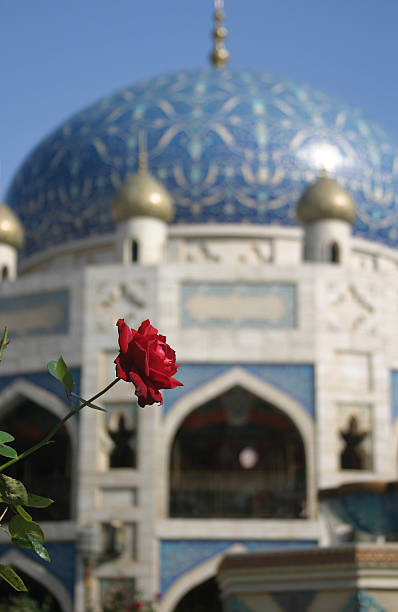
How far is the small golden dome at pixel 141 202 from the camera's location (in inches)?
548

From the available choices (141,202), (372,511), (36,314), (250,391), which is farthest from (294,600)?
(141,202)

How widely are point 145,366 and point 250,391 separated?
35.4ft

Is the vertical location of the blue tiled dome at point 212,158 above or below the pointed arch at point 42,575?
above

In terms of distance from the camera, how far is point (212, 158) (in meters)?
16.2

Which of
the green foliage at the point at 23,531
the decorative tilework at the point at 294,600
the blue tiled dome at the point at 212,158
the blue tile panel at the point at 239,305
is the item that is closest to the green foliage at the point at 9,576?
the green foliage at the point at 23,531

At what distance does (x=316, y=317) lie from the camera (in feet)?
41.7

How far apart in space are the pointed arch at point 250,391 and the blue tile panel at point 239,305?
0.63 metres

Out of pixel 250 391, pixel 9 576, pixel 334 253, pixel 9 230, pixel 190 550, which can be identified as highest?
pixel 9 230

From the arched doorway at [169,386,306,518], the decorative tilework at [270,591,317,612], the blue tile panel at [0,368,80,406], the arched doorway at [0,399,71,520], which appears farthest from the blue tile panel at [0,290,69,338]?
the decorative tilework at [270,591,317,612]

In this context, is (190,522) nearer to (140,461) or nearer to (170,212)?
(140,461)

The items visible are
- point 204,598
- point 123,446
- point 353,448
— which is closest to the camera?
point 123,446

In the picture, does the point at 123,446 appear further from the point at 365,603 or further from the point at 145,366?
the point at 145,366

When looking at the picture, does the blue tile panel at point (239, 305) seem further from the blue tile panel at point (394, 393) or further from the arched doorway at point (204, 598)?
the arched doorway at point (204, 598)

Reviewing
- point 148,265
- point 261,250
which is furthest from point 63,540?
point 261,250
